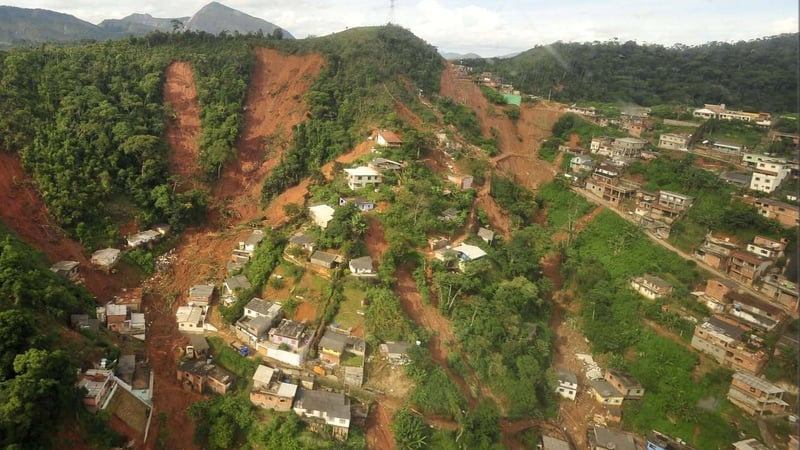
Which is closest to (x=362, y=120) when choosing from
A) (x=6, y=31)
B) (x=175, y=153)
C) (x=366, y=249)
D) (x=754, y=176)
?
(x=175, y=153)

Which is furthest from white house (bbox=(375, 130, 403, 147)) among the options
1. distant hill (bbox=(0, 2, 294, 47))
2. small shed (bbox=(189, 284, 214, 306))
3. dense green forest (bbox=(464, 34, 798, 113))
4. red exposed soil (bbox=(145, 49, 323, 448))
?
distant hill (bbox=(0, 2, 294, 47))

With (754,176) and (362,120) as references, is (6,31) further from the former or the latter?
(754,176)

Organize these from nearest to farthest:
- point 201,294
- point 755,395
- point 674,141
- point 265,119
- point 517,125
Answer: point 755,395 → point 201,294 → point 265,119 → point 674,141 → point 517,125

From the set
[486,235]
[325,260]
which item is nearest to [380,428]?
[325,260]

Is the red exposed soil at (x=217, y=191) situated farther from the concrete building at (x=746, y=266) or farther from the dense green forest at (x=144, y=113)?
the concrete building at (x=746, y=266)

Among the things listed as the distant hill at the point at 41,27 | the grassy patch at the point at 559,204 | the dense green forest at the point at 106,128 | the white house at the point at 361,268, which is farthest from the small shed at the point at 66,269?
the distant hill at the point at 41,27

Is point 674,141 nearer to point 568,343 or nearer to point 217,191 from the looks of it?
point 568,343
